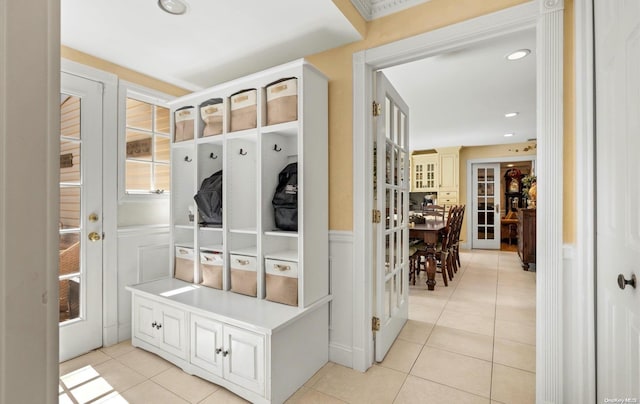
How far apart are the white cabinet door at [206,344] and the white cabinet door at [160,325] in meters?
0.10

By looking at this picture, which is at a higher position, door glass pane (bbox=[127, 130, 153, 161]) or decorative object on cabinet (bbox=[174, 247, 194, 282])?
door glass pane (bbox=[127, 130, 153, 161])

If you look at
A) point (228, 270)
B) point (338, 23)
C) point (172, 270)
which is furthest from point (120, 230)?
point (338, 23)

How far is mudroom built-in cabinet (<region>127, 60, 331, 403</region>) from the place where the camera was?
1771 millimetres

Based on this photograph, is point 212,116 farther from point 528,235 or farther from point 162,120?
point 528,235

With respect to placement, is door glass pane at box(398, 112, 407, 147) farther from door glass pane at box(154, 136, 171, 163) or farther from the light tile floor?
door glass pane at box(154, 136, 171, 163)

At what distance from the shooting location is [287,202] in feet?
6.80

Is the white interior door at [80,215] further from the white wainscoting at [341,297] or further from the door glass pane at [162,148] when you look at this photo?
the white wainscoting at [341,297]

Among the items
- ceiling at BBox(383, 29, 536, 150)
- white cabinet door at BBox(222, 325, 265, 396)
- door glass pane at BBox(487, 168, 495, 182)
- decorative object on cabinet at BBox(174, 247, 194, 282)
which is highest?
ceiling at BBox(383, 29, 536, 150)

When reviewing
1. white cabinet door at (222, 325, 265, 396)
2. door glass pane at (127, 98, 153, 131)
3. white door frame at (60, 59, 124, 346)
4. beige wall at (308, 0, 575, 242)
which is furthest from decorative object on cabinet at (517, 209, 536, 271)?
white door frame at (60, 59, 124, 346)

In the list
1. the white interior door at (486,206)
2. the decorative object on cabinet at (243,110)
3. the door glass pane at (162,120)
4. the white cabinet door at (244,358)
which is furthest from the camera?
the white interior door at (486,206)

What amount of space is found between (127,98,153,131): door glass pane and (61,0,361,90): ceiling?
0.29 metres

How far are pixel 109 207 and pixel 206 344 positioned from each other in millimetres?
1388

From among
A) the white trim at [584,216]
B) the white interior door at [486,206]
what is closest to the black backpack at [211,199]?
the white trim at [584,216]

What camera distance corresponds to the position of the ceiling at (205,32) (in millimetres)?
1764
